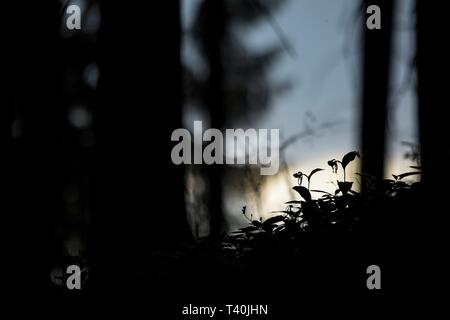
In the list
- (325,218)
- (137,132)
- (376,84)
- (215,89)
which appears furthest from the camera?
(215,89)

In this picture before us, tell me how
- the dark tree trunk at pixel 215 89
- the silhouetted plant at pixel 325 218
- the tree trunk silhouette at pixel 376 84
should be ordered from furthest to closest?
the dark tree trunk at pixel 215 89 < the tree trunk silhouette at pixel 376 84 < the silhouetted plant at pixel 325 218

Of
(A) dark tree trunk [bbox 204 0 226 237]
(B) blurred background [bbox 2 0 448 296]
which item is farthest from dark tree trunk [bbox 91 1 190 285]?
(A) dark tree trunk [bbox 204 0 226 237]

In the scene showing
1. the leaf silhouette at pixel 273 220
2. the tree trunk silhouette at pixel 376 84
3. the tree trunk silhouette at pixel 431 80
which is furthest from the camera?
the tree trunk silhouette at pixel 376 84

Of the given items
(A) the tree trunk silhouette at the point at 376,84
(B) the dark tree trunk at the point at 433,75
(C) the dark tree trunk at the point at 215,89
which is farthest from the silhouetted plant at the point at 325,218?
(C) the dark tree trunk at the point at 215,89

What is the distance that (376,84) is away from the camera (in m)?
6.28

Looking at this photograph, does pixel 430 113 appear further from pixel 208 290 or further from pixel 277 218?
pixel 208 290

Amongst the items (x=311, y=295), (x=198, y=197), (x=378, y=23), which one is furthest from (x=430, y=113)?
(x=198, y=197)

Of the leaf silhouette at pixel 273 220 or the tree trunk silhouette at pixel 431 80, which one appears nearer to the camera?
the leaf silhouette at pixel 273 220

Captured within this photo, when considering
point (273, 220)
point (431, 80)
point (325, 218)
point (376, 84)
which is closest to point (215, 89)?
point (376, 84)

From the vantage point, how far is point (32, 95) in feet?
28.7

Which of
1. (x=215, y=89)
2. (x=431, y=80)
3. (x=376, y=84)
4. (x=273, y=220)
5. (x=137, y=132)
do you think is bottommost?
(x=273, y=220)

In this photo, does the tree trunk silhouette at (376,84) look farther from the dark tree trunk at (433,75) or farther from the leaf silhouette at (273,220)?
the leaf silhouette at (273,220)

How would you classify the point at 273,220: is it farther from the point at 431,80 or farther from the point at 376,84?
the point at 376,84

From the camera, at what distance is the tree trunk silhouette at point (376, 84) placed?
20.4 ft
